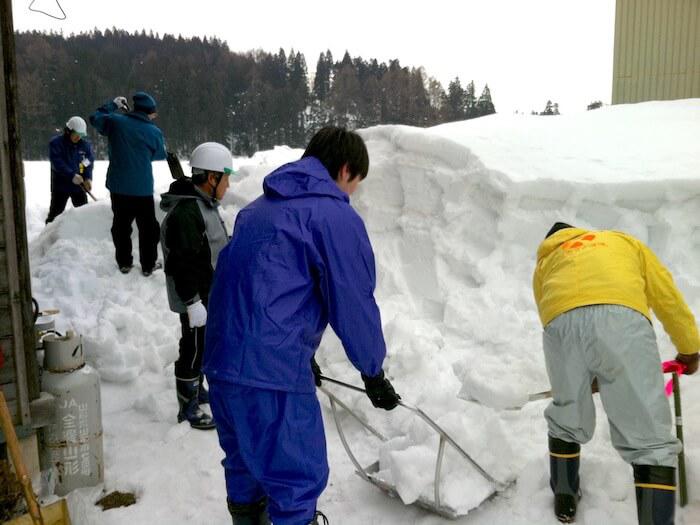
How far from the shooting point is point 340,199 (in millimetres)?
2174

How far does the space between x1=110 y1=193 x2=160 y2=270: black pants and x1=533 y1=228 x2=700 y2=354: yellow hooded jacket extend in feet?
14.0

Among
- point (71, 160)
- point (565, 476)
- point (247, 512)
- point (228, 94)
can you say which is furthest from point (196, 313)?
point (228, 94)

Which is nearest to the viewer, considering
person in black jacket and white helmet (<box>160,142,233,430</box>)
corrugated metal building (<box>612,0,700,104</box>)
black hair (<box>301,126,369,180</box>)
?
black hair (<box>301,126,369,180</box>)

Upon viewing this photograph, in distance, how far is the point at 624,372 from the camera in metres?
2.54

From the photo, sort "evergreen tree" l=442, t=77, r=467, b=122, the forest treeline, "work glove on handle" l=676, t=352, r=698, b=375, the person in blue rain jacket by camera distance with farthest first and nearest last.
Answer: the forest treeline < "evergreen tree" l=442, t=77, r=467, b=122 < "work glove on handle" l=676, t=352, r=698, b=375 < the person in blue rain jacket

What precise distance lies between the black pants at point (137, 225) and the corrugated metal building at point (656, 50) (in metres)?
7.04

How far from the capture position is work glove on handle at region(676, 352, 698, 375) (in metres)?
2.83

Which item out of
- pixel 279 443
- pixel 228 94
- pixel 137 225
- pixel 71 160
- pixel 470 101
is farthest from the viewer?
pixel 228 94

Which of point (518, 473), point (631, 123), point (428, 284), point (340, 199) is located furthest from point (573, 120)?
point (340, 199)

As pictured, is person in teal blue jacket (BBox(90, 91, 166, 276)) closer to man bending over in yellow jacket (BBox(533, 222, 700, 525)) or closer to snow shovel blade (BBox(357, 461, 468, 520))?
snow shovel blade (BBox(357, 461, 468, 520))

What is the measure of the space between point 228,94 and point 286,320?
86.6 feet

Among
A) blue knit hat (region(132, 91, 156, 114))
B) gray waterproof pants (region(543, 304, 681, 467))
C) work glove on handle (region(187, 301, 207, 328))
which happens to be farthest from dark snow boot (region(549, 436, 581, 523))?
blue knit hat (region(132, 91, 156, 114))

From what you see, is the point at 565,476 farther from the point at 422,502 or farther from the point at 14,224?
the point at 14,224

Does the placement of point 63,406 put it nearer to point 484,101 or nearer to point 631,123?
point 631,123
